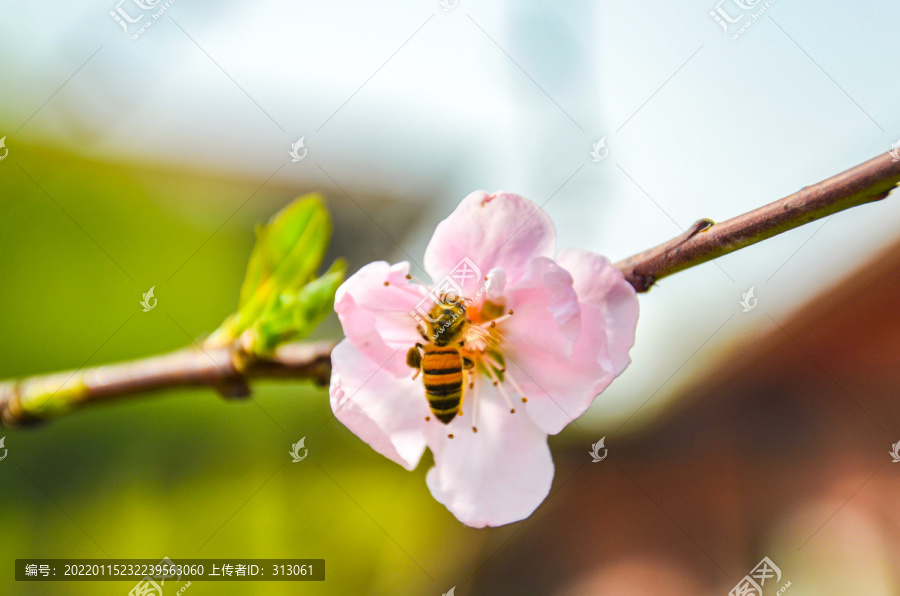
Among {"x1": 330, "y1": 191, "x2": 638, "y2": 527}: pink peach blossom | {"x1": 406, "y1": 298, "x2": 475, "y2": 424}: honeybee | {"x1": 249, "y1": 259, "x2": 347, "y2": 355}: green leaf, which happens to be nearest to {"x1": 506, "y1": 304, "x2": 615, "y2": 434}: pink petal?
{"x1": 330, "y1": 191, "x2": 638, "y2": 527}: pink peach blossom

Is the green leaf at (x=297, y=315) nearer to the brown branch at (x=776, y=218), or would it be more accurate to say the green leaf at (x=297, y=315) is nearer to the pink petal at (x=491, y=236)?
the pink petal at (x=491, y=236)

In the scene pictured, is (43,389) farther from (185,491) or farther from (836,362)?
(836,362)

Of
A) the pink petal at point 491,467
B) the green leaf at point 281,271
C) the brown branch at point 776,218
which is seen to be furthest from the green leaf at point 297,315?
the brown branch at point 776,218

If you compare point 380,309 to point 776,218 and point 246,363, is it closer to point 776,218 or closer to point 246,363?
point 246,363

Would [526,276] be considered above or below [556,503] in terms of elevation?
below

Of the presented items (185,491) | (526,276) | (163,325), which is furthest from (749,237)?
(163,325)

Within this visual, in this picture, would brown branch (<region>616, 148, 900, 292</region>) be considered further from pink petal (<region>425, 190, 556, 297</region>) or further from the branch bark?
pink petal (<region>425, 190, 556, 297</region>)

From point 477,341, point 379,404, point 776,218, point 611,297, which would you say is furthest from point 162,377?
point 776,218
